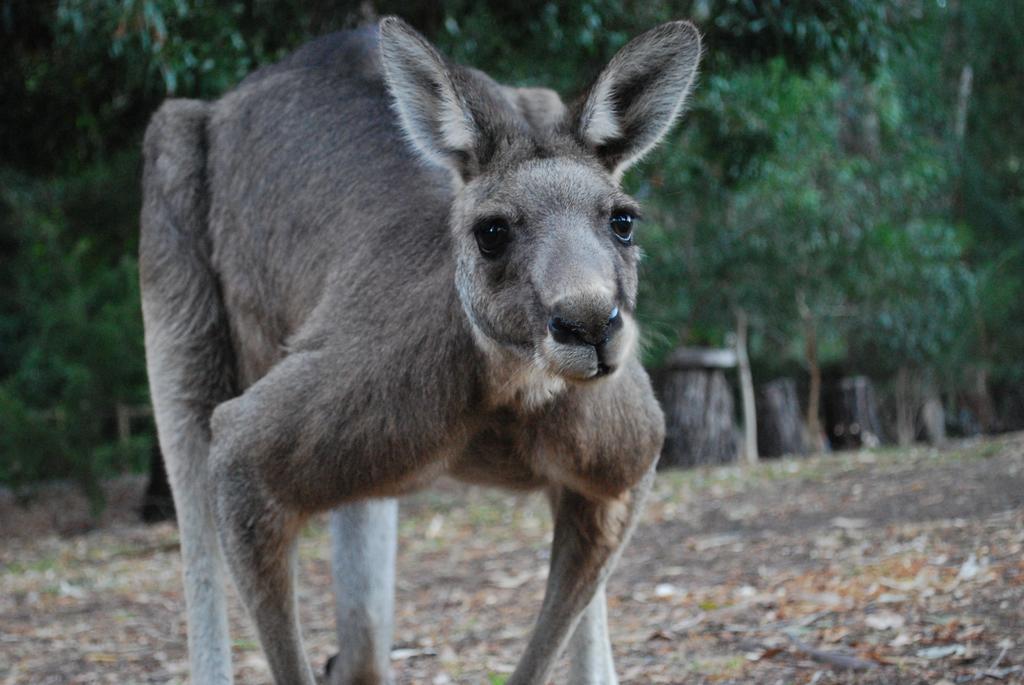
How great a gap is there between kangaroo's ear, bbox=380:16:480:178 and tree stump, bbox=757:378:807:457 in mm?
10301

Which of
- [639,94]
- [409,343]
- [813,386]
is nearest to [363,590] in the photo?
[409,343]

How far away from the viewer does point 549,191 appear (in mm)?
2785

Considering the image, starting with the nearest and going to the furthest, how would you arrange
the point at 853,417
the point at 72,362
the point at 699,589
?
the point at 699,589, the point at 72,362, the point at 853,417

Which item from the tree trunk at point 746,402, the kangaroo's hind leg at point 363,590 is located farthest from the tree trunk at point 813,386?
the kangaroo's hind leg at point 363,590

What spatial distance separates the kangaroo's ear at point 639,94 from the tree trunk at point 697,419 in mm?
8820

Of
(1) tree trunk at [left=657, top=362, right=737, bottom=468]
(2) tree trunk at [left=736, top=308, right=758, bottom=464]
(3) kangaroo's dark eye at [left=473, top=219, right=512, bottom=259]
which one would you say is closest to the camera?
(3) kangaroo's dark eye at [left=473, top=219, right=512, bottom=259]

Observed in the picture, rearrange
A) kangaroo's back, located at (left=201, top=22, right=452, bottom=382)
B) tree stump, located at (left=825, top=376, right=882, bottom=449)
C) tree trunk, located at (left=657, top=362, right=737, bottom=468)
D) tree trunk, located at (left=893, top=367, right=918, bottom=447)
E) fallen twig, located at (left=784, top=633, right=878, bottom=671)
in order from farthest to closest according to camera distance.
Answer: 1. tree trunk, located at (left=893, top=367, right=918, bottom=447)
2. tree stump, located at (left=825, top=376, right=882, bottom=449)
3. tree trunk, located at (left=657, top=362, right=737, bottom=468)
4. fallen twig, located at (left=784, top=633, right=878, bottom=671)
5. kangaroo's back, located at (left=201, top=22, right=452, bottom=382)

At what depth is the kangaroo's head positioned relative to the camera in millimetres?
2543

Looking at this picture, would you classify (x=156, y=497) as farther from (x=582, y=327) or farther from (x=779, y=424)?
(x=582, y=327)

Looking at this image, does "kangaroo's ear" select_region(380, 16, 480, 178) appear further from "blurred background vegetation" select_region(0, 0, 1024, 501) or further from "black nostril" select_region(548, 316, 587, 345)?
"black nostril" select_region(548, 316, 587, 345)

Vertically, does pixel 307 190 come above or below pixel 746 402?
above

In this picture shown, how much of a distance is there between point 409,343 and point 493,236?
1.29ft

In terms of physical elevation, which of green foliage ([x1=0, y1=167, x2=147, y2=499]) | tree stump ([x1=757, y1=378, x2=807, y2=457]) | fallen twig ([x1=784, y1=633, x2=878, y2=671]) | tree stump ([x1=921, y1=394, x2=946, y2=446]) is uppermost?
green foliage ([x1=0, y1=167, x2=147, y2=499])

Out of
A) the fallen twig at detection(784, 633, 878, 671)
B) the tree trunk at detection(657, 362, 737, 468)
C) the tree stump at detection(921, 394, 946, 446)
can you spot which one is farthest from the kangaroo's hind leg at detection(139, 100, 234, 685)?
the tree stump at detection(921, 394, 946, 446)
